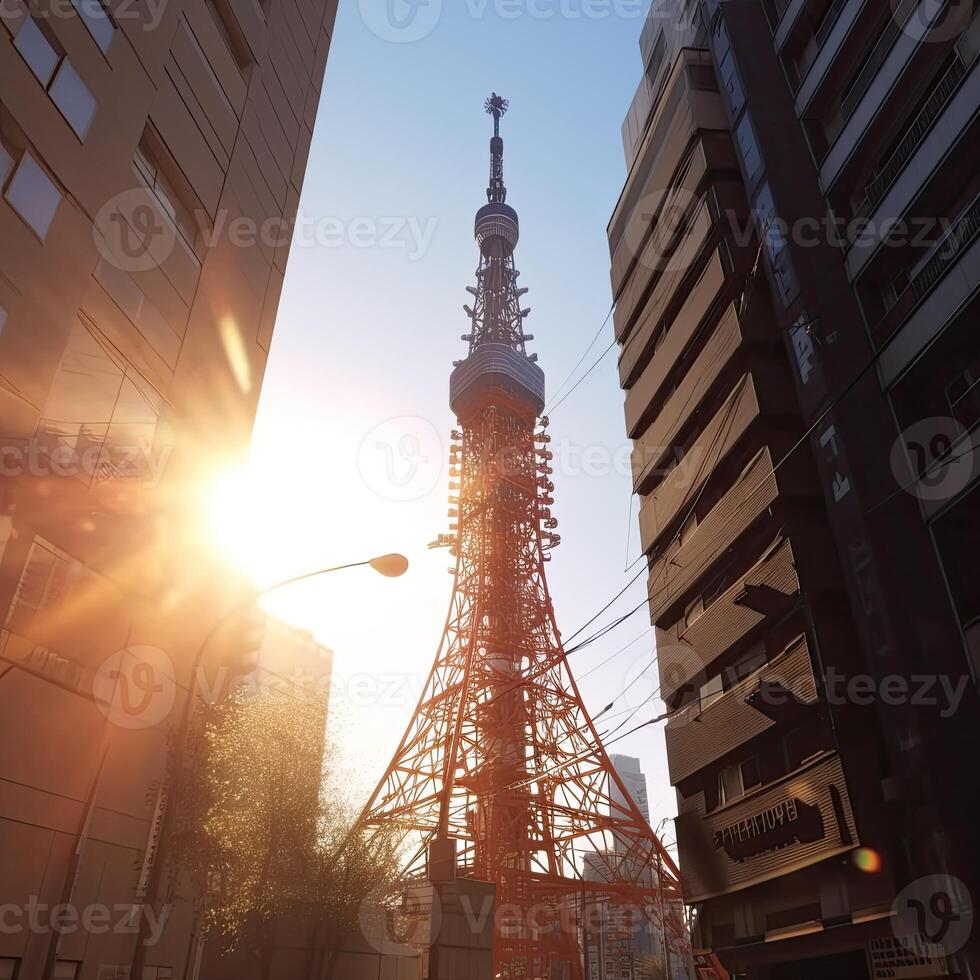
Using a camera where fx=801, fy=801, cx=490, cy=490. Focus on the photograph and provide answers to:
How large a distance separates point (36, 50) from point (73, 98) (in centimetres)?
76

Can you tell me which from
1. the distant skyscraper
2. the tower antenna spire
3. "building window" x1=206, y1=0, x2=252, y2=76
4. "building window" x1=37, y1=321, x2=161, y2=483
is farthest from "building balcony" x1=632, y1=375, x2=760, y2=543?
the distant skyscraper

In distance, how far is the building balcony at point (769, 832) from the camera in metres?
14.2

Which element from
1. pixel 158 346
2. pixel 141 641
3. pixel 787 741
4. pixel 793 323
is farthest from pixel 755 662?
pixel 158 346

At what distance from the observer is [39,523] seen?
35.5 ft

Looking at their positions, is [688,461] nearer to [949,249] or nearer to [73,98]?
[949,249]

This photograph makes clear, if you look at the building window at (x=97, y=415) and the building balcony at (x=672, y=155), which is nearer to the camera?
the building window at (x=97, y=415)

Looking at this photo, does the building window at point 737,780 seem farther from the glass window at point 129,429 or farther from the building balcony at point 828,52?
the building balcony at point 828,52

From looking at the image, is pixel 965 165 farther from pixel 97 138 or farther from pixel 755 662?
pixel 97 138

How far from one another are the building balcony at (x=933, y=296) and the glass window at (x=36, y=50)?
1413 centimetres

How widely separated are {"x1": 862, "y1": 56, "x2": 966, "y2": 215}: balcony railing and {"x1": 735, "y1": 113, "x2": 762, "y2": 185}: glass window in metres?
3.29

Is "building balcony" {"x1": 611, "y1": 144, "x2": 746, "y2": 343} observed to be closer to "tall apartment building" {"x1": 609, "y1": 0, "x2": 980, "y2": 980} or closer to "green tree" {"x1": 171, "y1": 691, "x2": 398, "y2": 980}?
"tall apartment building" {"x1": 609, "y1": 0, "x2": 980, "y2": 980}

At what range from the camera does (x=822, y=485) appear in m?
16.3

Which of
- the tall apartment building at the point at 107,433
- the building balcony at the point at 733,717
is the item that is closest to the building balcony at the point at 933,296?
the building balcony at the point at 733,717

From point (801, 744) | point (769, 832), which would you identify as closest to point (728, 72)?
point (801, 744)
